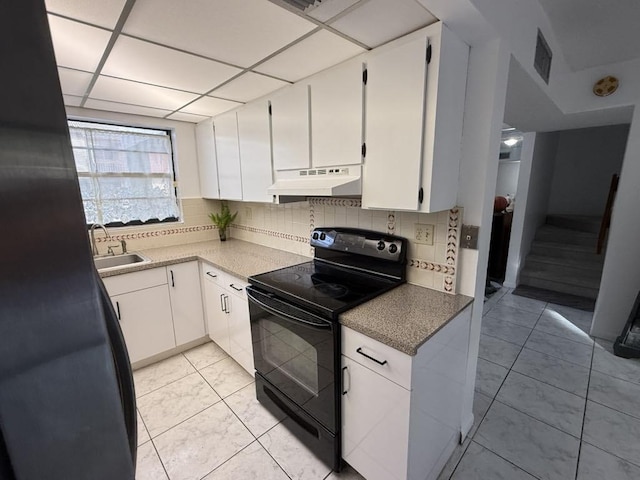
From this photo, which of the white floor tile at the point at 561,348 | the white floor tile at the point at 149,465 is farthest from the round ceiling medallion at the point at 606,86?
the white floor tile at the point at 149,465

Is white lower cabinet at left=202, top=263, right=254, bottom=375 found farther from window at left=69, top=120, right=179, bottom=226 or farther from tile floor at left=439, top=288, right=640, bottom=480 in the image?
tile floor at left=439, top=288, right=640, bottom=480

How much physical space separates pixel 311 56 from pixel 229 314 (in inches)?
73.2

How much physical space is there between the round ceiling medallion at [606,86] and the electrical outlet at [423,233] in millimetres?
2289

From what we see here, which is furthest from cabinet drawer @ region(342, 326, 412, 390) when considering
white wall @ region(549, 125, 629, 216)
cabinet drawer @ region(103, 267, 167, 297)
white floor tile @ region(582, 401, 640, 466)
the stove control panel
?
white wall @ region(549, 125, 629, 216)

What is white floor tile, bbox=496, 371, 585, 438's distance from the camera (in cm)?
186

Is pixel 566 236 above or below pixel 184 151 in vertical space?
below

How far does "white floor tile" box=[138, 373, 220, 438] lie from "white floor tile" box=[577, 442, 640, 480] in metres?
2.22

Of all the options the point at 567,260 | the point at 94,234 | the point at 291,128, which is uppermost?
the point at 291,128

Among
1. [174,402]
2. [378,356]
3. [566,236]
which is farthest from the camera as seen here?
[566,236]

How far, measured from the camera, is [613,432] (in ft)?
5.82

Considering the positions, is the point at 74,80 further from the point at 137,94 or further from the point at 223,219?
the point at 223,219

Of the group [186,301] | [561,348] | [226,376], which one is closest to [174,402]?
[226,376]

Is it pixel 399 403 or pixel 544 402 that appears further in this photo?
pixel 544 402

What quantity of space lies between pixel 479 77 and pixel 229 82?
1.45 meters
